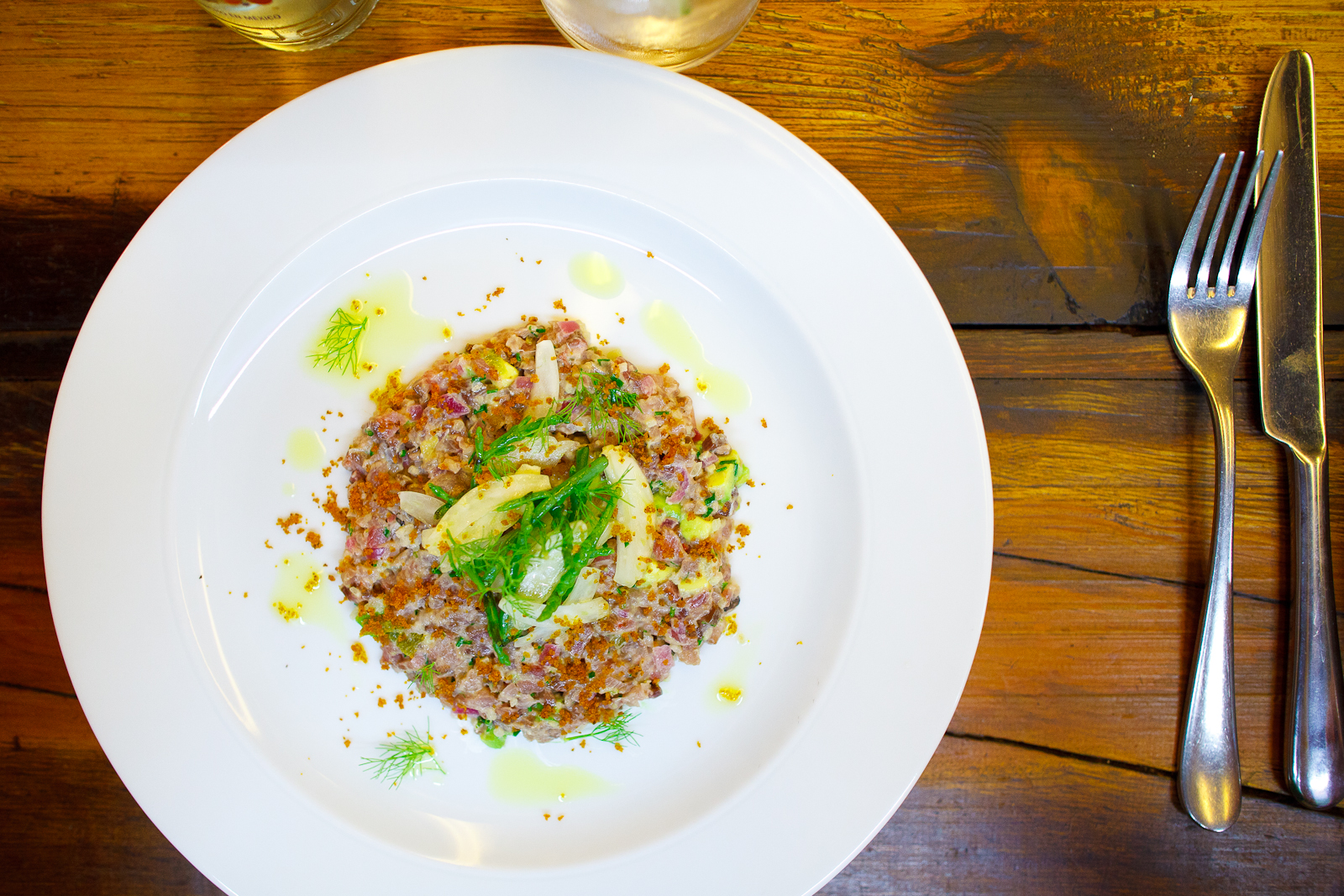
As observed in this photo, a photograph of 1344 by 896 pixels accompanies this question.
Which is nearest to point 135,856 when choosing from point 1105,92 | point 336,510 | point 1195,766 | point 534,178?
point 336,510

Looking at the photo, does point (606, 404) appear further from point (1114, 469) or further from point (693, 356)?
point (1114, 469)

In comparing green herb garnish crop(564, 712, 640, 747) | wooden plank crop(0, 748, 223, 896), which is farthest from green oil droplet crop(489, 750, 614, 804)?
wooden plank crop(0, 748, 223, 896)

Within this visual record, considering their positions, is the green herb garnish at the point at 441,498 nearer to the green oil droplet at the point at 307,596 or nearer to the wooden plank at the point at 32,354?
the green oil droplet at the point at 307,596

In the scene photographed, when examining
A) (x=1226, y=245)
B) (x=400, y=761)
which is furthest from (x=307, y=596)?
(x=1226, y=245)

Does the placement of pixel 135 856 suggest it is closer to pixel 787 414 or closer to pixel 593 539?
pixel 593 539

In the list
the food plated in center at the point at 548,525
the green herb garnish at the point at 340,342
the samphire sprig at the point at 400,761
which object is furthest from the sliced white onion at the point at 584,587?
the green herb garnish at the point at 340,342

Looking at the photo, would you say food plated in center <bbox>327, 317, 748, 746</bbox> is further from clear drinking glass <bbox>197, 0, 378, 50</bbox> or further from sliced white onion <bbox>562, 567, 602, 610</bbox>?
clear drinking glass <bbox>197, 0, 378, 50</bbox>

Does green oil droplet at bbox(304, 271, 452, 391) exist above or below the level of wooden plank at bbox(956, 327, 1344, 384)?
above
